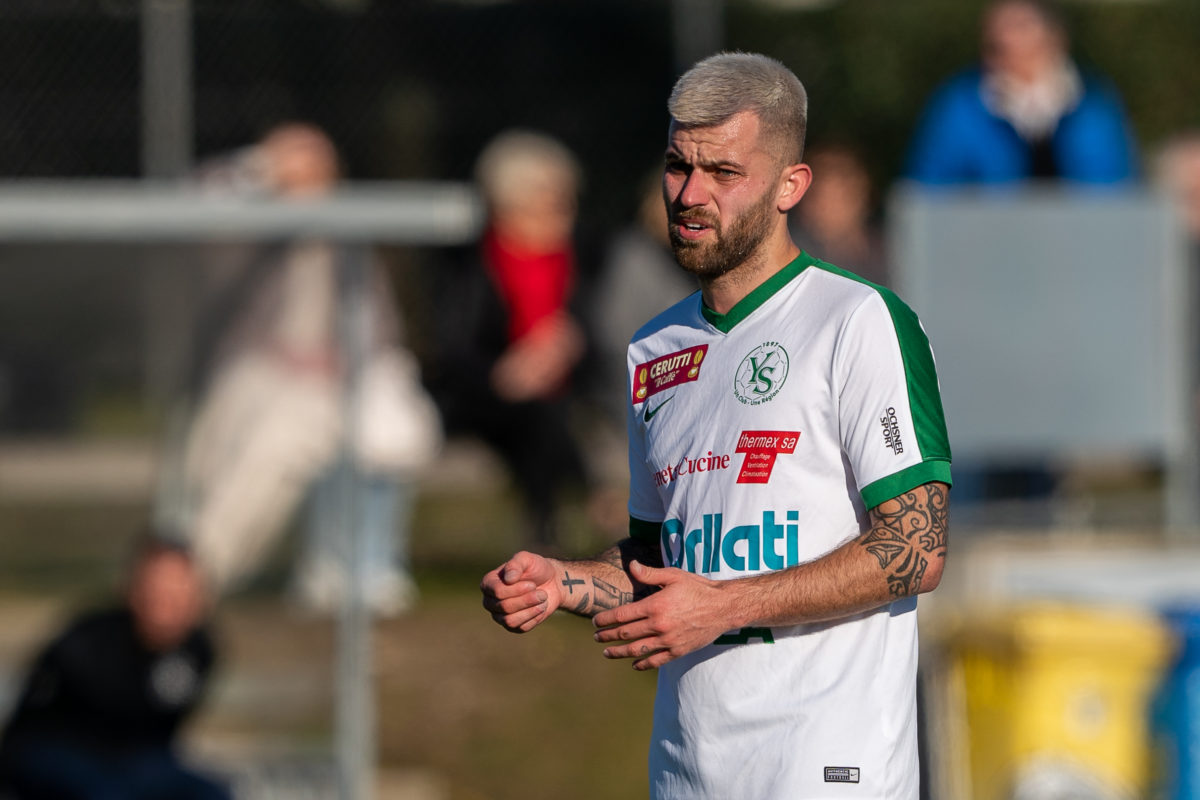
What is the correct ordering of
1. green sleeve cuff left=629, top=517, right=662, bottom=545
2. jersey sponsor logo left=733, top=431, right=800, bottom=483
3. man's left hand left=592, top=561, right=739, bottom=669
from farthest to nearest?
1. green sleeve cuff left=629, top=517, right=662, bottom=545
2. jersey sponsor logo left=733, top=431, right=800, bottom=483
3. man's left hand left=592, top=561, right=739, bottom=669

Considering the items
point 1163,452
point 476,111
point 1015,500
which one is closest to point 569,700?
point 1015,500

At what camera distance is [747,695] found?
9.93ft

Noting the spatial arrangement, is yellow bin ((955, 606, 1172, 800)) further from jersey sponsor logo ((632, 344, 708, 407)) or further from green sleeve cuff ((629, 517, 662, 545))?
jersey sponsor logo ((632, 344, 708, 407))

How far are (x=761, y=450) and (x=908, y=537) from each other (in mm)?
288

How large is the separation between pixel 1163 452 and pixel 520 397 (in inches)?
116

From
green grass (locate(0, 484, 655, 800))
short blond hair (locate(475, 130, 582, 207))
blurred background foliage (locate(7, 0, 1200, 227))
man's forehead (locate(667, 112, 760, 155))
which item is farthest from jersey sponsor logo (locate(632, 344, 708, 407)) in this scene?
blurred background foliage (locate(7, 0, 1200, 227))

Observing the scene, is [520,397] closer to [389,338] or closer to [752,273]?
[389,338]

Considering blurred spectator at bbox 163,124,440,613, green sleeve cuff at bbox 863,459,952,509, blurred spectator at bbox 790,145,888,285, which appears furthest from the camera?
blurred spectator at bbox 790,145,888,285

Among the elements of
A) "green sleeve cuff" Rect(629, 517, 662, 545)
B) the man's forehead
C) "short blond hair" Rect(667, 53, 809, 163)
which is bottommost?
"green sleeve cuff" Rect(629, 517, 662, 545)

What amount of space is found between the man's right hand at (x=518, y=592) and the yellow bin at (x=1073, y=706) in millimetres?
3874

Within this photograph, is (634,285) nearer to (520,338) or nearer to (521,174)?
(520,338)

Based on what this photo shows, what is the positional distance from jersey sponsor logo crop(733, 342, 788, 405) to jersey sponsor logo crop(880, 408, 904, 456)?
0.62 ft

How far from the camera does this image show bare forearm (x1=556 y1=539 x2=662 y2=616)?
3090 millimetres

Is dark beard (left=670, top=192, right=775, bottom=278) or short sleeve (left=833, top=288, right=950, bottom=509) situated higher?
dark beard (left=670, top=192, right=775, bottom=278)
